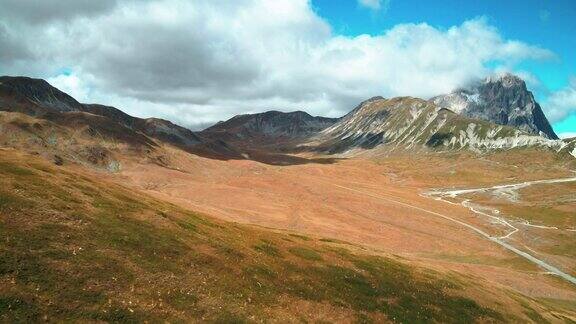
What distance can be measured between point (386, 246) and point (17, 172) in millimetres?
102134

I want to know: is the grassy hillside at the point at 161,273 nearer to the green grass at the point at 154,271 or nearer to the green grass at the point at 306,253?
the green grass at the point at 154,271

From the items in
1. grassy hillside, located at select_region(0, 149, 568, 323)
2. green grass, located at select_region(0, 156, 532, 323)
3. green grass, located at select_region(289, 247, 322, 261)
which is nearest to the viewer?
green grass, located at select_region(0, 156, 532, 323)

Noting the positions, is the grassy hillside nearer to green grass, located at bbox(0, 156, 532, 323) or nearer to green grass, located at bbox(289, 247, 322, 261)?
green grass, located at bbox(0, 156, 532, 323)

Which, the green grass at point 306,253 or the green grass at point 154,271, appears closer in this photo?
the green grass at point 154,271

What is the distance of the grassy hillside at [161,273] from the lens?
3078 centimetres

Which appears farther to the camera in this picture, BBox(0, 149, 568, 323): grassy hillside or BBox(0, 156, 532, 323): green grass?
BBox(0, 149, 568, 323): grassy hillside

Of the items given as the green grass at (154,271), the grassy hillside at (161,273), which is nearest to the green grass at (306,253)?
the green grass at (154,271)

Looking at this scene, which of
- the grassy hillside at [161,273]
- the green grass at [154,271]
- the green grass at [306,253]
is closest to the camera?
the green grass at [154,271]

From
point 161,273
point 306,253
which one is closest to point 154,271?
point 161,273

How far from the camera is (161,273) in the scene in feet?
122

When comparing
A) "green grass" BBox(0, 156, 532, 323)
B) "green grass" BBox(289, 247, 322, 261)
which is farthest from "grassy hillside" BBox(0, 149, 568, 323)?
"green grass" BBox(289, 247, 322, 261)

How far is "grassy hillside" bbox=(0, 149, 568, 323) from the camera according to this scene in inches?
1212

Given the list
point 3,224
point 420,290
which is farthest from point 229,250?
point 420,290

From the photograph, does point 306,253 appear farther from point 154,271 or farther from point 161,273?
point 154,271
